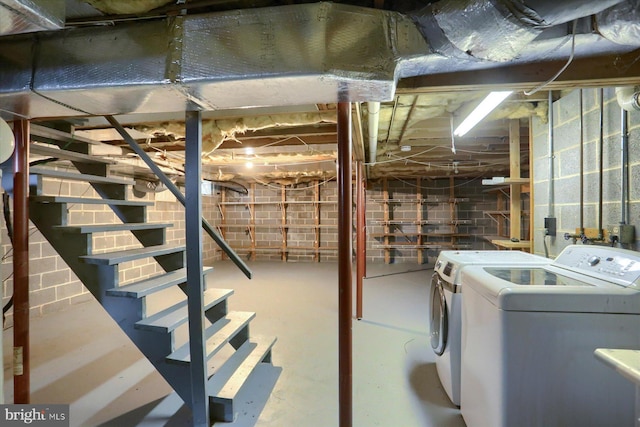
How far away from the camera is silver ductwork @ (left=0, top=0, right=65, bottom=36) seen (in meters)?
0.87

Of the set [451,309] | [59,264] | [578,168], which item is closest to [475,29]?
[451,309]

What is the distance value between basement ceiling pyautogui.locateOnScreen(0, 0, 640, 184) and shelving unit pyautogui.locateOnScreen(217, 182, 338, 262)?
1.26 meters

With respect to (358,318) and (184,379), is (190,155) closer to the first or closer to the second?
(184,379)

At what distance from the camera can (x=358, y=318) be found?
3.07 m

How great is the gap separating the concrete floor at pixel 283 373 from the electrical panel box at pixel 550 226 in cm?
136

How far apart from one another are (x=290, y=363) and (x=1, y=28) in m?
2.33

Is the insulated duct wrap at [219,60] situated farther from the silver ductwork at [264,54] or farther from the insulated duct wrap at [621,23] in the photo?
the insulated duct wrap at [621,23]

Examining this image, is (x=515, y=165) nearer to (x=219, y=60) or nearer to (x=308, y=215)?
(x=219, y=60)

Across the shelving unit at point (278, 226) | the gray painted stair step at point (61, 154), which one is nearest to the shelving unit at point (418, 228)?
the shelving unit at point (278, 226)

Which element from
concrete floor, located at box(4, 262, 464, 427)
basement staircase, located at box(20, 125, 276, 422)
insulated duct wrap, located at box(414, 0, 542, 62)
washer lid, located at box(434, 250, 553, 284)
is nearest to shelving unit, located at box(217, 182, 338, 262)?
concrete floor, located at box(4, 262, 464, 427)

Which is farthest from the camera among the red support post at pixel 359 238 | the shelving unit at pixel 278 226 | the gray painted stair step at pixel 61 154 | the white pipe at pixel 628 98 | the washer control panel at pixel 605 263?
the shelving unit at pixel 278 226

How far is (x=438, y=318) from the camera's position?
195 cm

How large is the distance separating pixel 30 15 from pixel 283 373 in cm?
224

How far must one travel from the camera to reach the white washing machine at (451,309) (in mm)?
1683
